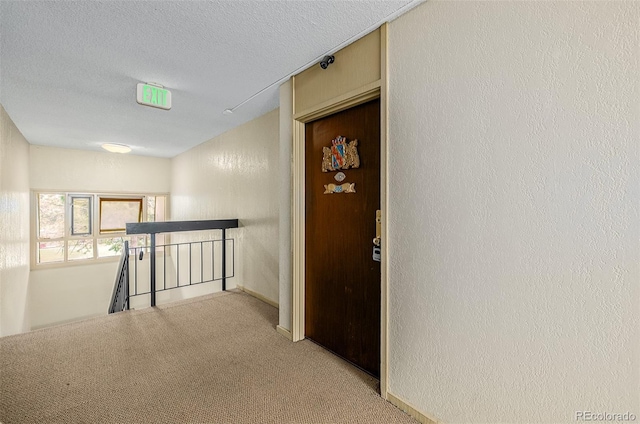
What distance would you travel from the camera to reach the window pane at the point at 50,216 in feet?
16.1

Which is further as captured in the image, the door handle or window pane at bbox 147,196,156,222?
window pane at bbox 147,196,156,222

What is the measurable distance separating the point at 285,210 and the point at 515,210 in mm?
1771

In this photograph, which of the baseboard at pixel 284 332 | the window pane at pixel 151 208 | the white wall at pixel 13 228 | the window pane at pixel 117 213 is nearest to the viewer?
the baseboard at pixel 284 332

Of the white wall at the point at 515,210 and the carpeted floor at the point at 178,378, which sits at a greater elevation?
the white wall at the point at 515,210

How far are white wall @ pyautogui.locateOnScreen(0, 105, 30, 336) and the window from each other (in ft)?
1.75

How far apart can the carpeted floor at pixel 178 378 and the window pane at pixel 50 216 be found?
10.6 ft

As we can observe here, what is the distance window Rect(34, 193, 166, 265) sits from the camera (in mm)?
4934

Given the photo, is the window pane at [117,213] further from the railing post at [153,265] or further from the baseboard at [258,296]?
the baseboard at [258,296]

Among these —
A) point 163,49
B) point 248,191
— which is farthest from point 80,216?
point 163,49

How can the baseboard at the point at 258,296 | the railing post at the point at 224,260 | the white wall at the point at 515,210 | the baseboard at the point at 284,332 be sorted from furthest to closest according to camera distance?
1. the railing post at the point at 224,260
2. the baseboard at the point at 258,296
3. the baseboard at the point at 284,332
4. the white wall at the point at 515,210

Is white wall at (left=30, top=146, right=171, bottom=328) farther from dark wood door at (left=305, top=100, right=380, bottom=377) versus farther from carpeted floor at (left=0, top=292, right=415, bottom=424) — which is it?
dark wood door at (left=305, top=100, right=380, bottom=377)

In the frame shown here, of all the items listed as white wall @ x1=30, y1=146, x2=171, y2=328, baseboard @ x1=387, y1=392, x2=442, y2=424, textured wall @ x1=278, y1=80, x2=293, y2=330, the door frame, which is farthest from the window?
baseboard @ x1=387, y1=392, x2=442, y2=424

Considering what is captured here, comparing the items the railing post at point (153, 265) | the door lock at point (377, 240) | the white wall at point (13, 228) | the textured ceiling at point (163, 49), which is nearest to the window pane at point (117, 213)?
the white wall at point (13, 228)

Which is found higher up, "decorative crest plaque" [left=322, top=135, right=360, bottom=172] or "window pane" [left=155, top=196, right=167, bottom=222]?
"decorative crest plaque" [left=322, top=135, right=360, bottom=172]
